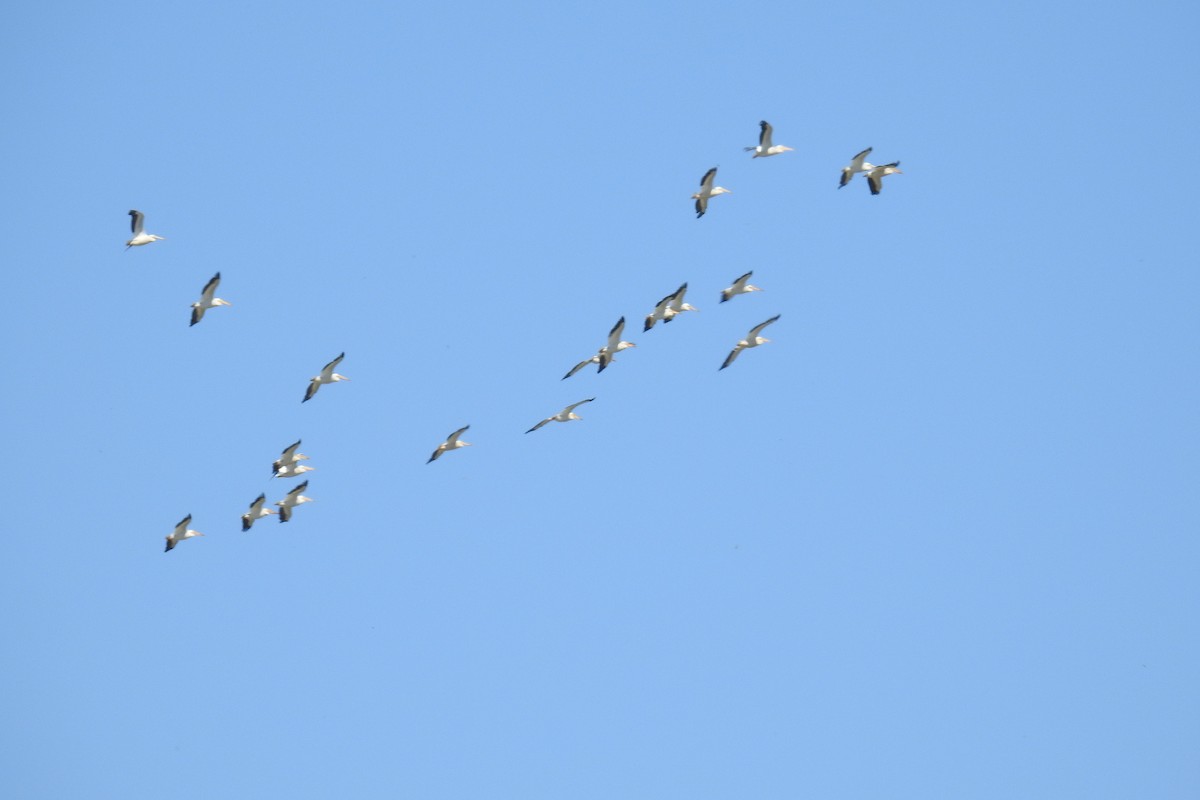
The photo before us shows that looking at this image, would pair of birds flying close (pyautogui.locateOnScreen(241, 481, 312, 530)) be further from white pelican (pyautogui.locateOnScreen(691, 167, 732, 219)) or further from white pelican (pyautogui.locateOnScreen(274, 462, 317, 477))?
white pelican (pyautogui.locateOnScreen(691, 167, 732, 219))

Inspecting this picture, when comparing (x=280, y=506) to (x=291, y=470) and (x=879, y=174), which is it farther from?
(x=879, y=174)

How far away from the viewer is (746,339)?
222 ft

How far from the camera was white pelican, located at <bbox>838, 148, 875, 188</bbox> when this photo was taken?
214 ft

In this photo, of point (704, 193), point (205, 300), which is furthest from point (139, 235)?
point (704, 193)

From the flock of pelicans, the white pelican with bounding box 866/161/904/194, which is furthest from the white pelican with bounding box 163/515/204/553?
the white pelican with bounding box 866/161/904/194

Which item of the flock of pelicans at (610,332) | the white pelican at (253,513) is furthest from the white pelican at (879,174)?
the white pelican at (253,513)

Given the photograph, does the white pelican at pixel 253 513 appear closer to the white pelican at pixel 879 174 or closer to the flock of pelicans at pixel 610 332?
the flock of pelicans at pixel 610 332

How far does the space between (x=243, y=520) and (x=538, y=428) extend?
6.69 meters

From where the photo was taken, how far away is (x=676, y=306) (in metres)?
65.8

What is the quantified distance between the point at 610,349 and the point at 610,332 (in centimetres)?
47

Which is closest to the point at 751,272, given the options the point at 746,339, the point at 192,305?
the point at 746,339

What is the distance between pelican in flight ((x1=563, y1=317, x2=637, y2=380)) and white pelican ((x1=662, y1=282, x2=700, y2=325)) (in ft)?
3.02

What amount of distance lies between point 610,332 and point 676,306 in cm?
156

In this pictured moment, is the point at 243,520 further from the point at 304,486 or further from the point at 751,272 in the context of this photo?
the point at 751,272
